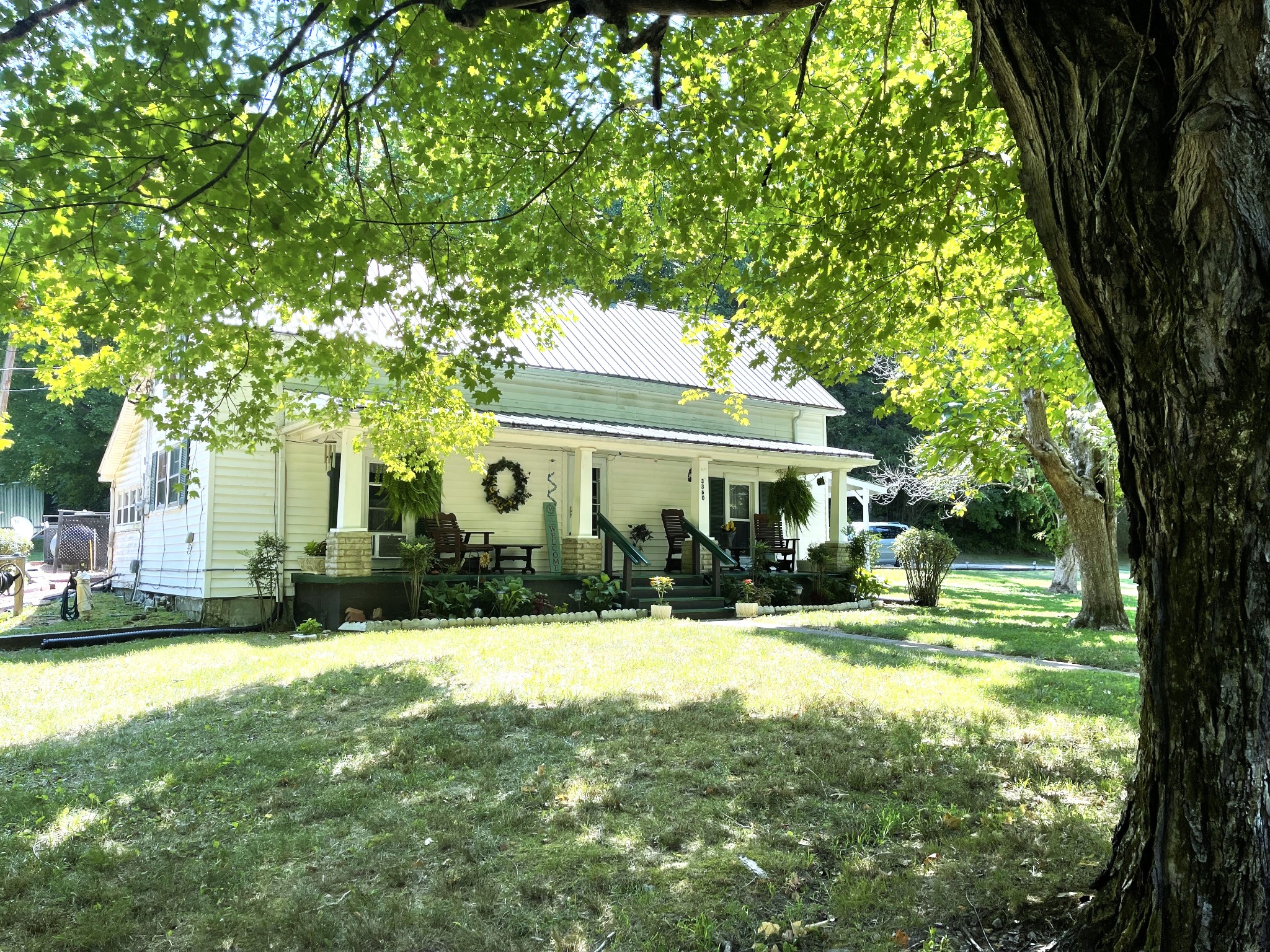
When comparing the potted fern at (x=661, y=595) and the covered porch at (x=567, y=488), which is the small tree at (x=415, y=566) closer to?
the covered porch at (x=567, y=488)

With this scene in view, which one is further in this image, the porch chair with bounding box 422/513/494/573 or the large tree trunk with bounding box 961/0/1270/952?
the porch chair with bounding box 422/513/494/573

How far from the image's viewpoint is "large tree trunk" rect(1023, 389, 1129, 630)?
12.9 metres

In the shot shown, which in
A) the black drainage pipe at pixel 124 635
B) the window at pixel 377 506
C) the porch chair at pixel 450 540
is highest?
the window at pixel 377 506

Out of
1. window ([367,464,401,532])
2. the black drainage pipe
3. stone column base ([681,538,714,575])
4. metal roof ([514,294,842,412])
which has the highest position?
metal roof ([514,294,842,412])

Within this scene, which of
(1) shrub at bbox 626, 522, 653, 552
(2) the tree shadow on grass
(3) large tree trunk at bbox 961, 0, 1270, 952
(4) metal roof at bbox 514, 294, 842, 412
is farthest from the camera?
(1) shrub at bbox 626, 522, 653, 552

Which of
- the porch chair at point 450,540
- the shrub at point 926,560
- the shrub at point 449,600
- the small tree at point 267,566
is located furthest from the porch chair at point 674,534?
the small tree at point 267,566

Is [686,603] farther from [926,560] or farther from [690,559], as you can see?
[926,560]

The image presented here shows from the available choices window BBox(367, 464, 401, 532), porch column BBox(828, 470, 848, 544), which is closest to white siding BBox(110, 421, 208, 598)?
window BBox(367, 464, 401, 532)

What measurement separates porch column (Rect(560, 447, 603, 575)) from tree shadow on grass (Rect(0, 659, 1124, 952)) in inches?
336

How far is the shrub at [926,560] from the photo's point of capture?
16.1 metres

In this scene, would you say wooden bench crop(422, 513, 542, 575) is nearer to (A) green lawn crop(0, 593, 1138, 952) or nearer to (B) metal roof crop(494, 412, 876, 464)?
(B) metal roof crop(494, 412, 876, 464)

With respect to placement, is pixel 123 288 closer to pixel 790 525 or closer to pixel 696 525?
pixel 696 525

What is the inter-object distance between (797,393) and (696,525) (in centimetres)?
Result: 584

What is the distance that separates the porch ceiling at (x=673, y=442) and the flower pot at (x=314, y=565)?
3.47 meters
